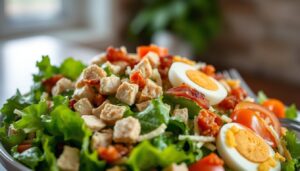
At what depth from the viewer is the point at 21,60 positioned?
9.23 feet

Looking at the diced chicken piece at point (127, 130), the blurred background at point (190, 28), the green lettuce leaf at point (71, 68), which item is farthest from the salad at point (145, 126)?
the blurred background at point (190, 28)

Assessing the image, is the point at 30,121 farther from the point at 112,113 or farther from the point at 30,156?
the point at 112,113

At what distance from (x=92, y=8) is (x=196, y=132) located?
13.1 ft

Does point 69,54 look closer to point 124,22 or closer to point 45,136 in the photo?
point 45,136

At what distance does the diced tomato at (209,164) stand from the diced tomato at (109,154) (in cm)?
21

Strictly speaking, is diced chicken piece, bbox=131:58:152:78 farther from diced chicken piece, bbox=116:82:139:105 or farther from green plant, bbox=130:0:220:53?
green plant, bbox=130:0:220:53

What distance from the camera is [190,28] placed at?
186 inches

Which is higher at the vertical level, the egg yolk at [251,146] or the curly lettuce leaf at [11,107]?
the curly lettuce leaf at [11,107]

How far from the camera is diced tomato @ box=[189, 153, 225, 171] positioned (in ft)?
3.82

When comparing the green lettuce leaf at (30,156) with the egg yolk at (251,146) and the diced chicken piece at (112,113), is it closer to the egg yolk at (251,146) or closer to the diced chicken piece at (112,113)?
the diced chicken piece at (112,113)

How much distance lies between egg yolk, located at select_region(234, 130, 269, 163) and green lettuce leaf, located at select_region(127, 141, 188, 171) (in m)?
0.24

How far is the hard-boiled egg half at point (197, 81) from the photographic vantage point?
1.47 meters

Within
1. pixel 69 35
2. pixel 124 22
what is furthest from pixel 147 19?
pixel 69 35

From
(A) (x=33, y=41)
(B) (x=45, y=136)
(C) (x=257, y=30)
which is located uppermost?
(B) (x=45, y=136)
